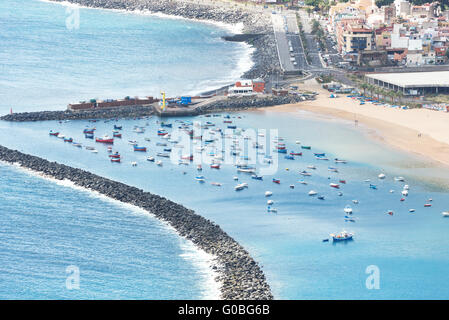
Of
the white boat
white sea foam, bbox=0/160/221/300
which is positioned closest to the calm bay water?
the white boat

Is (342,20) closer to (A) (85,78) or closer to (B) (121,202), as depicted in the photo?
(A) (85,78)

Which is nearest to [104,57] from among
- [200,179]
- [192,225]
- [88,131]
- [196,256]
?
[88,131]

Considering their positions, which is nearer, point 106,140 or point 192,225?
point 192,225

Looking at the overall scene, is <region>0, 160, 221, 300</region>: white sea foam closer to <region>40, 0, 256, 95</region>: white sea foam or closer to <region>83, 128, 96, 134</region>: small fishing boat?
<region>83, 128, 96, 134</region>: small fishing boat

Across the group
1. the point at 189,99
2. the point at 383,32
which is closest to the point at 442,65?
the point at 383,32

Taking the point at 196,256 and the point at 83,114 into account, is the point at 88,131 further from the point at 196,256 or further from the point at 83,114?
the point at 196,256

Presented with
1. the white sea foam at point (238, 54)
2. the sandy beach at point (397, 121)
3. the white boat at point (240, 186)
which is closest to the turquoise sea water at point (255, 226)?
the white boat at point (240, 186)

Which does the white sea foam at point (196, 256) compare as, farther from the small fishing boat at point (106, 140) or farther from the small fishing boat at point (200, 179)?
the small fishing boat at point (106, 140)
